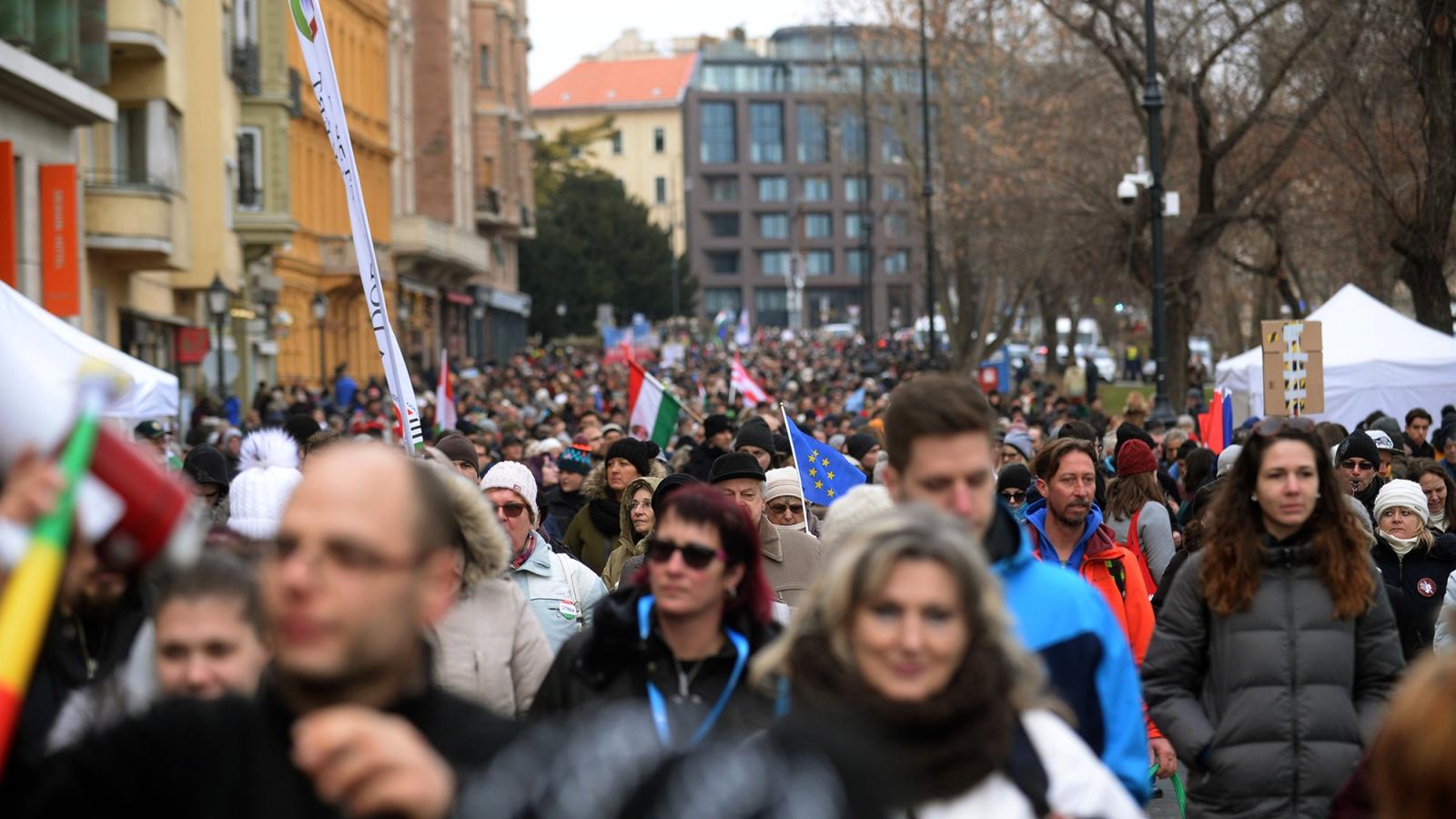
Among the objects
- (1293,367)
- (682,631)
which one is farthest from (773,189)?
(682,631)

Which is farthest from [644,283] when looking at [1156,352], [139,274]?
[1156,352]

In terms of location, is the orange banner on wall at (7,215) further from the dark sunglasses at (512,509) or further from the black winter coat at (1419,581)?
the black winter coat at (1419,581)

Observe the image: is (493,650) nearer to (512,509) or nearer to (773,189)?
(512,509)

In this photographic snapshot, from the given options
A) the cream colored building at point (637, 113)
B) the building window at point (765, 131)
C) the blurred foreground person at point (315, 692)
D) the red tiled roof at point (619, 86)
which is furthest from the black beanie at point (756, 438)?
the red tiled roof at point (619, 86)

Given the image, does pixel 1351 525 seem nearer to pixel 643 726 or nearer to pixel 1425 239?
pixel 643 726

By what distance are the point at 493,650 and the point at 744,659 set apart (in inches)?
58.0

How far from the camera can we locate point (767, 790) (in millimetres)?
2541

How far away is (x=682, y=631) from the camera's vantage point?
4.93 meters

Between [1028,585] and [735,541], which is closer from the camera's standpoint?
[1028,585]

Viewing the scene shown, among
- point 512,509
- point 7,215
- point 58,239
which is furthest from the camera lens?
point 58,239

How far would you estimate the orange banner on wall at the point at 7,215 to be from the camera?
24.4 m

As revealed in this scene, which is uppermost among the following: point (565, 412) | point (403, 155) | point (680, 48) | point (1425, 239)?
point (680, 48)

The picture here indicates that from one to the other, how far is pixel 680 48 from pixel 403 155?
123178 millimetres

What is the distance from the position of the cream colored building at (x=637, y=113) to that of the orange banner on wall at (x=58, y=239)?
497ft
